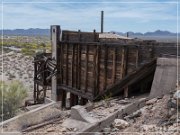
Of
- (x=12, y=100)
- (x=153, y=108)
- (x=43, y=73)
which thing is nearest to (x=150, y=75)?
(x=153, y=108)

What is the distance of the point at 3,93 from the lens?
1619 centimetres

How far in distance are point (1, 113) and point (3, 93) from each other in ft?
3.87

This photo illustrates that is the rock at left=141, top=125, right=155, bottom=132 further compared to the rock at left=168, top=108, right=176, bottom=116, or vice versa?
the rock at left=168, top=108, right=176, bottom=116

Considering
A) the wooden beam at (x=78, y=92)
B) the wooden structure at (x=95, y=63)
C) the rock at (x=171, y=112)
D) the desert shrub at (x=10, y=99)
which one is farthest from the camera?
the wooden beam at (x=78, y=92)

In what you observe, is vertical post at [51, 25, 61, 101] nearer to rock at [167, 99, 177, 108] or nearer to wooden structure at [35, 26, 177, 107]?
wooden structure at [35, 26, 177, 107]

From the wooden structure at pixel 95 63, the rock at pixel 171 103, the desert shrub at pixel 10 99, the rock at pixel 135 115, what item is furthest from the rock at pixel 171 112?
the desert shrub at pixel 10 99

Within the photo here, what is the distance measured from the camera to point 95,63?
17719 mm

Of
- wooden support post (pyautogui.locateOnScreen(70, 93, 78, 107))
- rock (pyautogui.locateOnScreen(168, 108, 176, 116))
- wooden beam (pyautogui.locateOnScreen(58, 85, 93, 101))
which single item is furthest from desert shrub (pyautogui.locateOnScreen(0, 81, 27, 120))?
rock (pyautogui.locateOnScreen(168, 108, 176, 116))

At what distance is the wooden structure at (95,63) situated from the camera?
14480mm

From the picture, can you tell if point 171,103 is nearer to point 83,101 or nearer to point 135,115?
point 135,115

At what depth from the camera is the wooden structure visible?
570 inches

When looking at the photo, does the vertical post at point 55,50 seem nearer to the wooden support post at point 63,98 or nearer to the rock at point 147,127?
the wooden support post at point 63,98

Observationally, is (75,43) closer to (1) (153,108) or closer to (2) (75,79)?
(2) (75,79)

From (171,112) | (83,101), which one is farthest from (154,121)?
(83,101)
